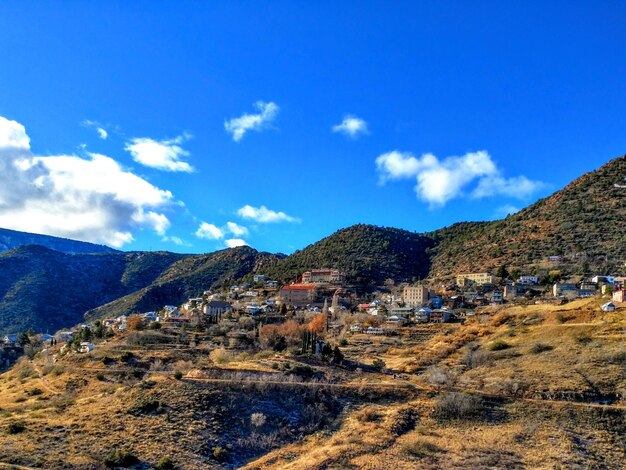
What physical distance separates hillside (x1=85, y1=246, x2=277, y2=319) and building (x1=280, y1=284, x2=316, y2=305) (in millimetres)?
38256

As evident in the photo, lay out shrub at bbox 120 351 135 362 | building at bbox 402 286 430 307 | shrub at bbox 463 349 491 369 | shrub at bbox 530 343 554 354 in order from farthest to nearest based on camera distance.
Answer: building at bbox 402 286 430 307 < shrub at bbox 120 351 135 362 < shrub at bbox 463 349 491 369 < shrub at bbox 530 343 554 354

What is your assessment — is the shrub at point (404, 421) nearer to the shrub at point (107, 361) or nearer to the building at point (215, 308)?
the shrub at point (107, 361)

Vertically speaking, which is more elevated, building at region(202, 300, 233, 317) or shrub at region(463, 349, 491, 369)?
building at region(202, 300, 233, 317)

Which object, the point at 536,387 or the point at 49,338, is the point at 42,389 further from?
the point at 49,338

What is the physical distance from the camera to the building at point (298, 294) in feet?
303

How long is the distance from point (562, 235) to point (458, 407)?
7459 centimetres

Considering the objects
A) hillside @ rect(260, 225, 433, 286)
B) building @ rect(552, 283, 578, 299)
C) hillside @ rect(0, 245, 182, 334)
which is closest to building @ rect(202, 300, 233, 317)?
hillside @ rect(260, 225, 433, 286)

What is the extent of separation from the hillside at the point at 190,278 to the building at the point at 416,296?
55.2 m

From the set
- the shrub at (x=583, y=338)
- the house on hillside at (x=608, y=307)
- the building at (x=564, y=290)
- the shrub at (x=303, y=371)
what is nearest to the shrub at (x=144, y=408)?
the shrub at (x=303, y=371)

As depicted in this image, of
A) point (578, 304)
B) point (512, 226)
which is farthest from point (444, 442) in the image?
point (512, 226)

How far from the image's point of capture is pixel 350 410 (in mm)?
37438

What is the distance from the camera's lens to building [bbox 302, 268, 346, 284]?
4149 inches

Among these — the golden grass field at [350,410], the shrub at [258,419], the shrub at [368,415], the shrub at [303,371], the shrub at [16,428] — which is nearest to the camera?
the golden grass field at [350,410]

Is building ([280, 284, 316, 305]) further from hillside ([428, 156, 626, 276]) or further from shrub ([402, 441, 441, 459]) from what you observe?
shrub ([402, 441, 441, 459])
